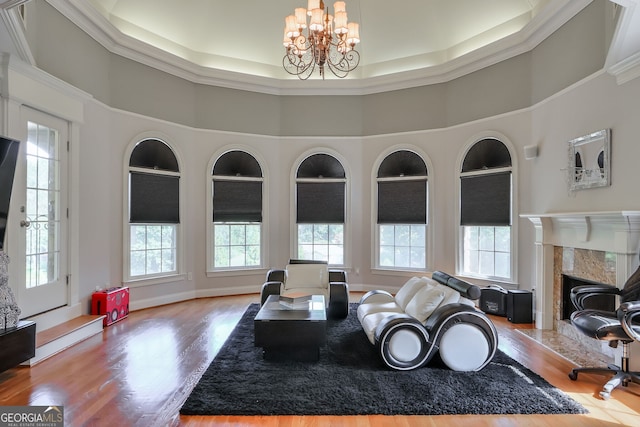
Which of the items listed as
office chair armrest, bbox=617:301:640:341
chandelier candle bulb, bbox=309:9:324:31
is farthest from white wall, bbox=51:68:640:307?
chandelier candle bulb, bbox=309:9:324:31

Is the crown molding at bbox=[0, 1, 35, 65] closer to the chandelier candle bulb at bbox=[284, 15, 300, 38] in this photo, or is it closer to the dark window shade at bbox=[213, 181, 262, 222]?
the chandelier candle bulb at bbox=[284, 15, 300, 38]

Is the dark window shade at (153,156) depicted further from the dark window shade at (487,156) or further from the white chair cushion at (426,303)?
the dark window shade at (487,156)

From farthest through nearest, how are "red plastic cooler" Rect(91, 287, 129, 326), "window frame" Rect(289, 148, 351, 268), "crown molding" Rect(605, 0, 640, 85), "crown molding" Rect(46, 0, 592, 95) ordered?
"window frame" Rect(289, 148, 351, 268) → "red plastic cooler" Rect(91, 287, 129, 326) → "crown molding" Rect(46, 0, 592, 95) → "crown molding" Rect(605, 0, 640, 85)

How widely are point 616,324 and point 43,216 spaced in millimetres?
5864

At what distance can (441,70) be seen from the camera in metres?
6.39

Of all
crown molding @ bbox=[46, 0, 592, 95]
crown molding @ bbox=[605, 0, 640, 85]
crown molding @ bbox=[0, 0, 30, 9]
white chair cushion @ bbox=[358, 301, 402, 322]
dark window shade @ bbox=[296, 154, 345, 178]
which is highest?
crown molding @ bbox=[46, 0, 592, 95]

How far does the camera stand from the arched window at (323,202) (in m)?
7.10

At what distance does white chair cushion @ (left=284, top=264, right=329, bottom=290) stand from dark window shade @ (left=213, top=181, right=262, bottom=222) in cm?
180

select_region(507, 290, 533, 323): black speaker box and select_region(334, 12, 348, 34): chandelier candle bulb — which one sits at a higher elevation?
select_region(334, 12, 348, 34): chandelier candle bulb

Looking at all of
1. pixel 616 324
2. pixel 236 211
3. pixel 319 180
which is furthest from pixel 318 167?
pixel 616 324

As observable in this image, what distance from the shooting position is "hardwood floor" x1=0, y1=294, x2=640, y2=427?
263cm

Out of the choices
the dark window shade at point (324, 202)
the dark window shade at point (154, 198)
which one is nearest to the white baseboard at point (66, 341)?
the dark window shade at point (154, 198)

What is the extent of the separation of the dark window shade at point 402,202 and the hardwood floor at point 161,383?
2.51 m

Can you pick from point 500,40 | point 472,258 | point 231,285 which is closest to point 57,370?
point 231,285
